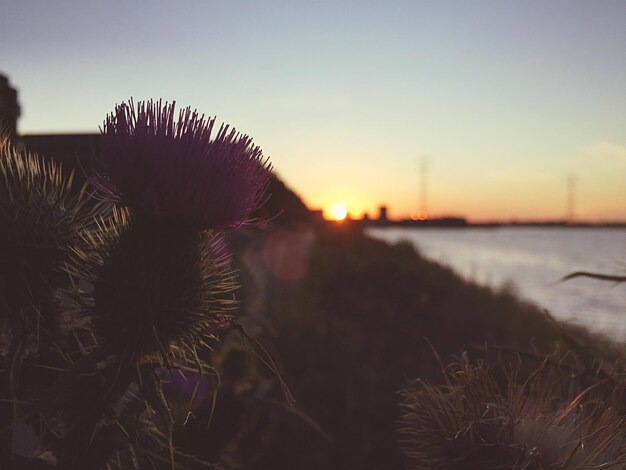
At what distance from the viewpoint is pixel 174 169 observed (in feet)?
5.84

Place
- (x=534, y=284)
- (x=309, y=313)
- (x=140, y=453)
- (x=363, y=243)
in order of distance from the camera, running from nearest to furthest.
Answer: (x=140, y=453)
(x=309, y=313)
(x=534, y=284)
(x=363, y=243)

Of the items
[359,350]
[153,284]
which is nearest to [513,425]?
[153,284]

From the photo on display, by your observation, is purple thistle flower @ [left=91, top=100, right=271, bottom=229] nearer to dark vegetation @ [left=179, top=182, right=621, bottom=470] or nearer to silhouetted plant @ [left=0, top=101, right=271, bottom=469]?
silhouetted plant @ [left=0, top=101, right=271, bottom=469]

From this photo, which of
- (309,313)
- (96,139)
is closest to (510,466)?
(96,139)

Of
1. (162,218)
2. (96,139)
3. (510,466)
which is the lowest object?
(510,466)

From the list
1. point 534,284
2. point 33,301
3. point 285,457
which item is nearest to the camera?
point 33,301

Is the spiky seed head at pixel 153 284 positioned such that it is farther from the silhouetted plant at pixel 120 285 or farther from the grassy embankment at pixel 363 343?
the grassy embankment at pixel 363 343

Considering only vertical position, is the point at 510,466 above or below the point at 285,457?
above

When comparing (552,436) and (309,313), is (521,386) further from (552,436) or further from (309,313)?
(309,313)

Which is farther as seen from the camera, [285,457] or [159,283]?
[285,457]

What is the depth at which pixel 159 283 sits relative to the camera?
1942 mm

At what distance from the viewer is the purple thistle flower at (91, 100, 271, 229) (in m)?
1.76

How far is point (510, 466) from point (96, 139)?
200cm

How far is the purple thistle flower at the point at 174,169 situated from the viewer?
1764mm
